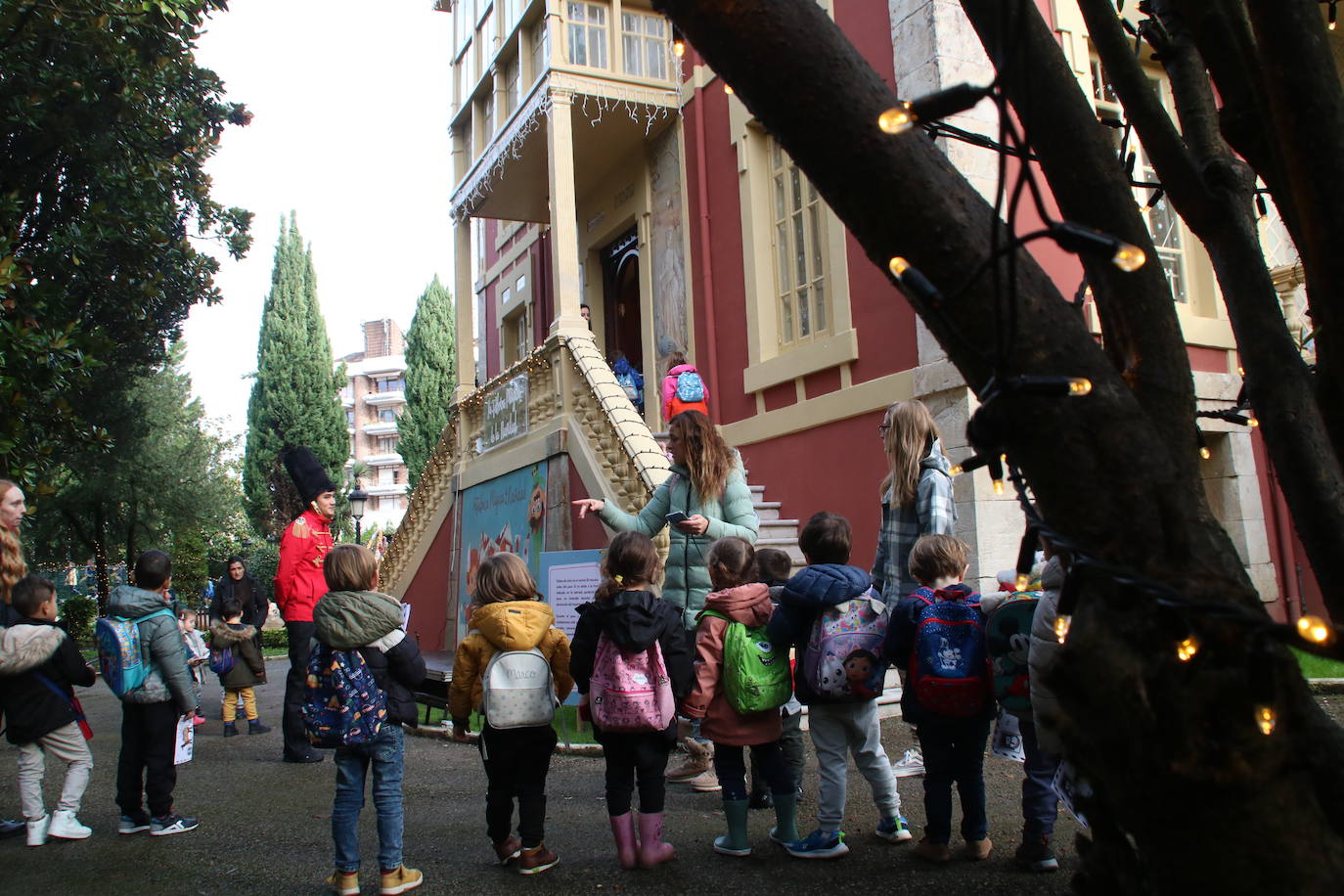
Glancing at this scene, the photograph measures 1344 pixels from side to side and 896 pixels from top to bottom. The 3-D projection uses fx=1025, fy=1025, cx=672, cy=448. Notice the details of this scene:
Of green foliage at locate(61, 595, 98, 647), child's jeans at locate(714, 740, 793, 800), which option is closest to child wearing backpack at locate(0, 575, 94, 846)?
child's jeans at locate(714, 740, 793, 800)

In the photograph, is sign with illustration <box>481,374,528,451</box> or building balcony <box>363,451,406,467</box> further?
building balcony <box>363,451,406,467</box>

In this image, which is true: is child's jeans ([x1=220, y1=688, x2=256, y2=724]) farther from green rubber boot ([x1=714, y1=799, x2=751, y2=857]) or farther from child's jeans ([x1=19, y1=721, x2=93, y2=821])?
green rubber boot ([x1=714, y1=799, x2=751, y2=857])

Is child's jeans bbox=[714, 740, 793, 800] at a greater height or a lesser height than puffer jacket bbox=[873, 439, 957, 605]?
lesser

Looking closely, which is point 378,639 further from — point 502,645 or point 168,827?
point 168,827

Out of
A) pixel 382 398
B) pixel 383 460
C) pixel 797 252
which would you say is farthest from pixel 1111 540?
pixel 383 460

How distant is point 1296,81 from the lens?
1898 millimetres

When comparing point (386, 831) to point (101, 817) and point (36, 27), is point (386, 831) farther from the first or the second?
point (36, 27)

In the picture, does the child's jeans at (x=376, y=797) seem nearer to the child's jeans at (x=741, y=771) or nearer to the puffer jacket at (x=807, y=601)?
the child's jeans at (x=741, y=771)

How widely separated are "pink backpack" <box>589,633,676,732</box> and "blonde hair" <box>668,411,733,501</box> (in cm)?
137

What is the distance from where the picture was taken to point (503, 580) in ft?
14.4

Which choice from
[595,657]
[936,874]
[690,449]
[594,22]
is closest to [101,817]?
[595,657]

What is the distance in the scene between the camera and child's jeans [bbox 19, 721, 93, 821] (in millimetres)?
5164

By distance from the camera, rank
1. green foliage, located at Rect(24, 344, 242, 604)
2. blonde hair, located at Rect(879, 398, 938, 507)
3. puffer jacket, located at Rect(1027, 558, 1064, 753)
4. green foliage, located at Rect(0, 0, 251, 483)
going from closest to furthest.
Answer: puffer jacket, located at Rect(1027, 558, 1064, 753)
blonde hair, located at Rect(879, 398, 938, 507)
green foliage, located at Rect(0, 0, 251, 483)
green foliage, located at Rect(24, 344, 242, 604)

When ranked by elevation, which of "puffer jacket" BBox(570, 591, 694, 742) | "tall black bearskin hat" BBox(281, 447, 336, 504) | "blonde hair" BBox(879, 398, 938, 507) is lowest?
"puffer jacket" BBox(570, 591, 694, 742)
